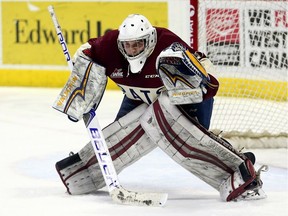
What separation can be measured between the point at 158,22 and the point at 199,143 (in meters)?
3.39

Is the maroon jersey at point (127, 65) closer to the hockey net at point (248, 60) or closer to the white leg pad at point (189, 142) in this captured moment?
the white leg pad at point (189, 142)

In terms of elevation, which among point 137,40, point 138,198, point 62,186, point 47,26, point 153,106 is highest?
point 137,40

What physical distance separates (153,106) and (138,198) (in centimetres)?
35

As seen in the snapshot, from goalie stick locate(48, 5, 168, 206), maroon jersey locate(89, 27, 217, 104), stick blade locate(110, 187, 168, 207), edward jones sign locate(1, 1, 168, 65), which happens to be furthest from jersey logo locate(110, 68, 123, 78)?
edward jones sign locate(1, 1, 168, 65)

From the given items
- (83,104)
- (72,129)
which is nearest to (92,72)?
(83,104)

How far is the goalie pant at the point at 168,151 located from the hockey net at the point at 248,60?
137 centimetres

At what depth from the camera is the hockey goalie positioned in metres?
3.79

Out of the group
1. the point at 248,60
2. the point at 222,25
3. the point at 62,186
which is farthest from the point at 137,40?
the point at 248,60

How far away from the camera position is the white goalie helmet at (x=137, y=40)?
3.84 meters

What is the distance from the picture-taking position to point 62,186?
14.0 ft

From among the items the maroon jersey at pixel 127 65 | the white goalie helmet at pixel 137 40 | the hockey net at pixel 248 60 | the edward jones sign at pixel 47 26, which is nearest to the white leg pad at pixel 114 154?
the maroon jersey at pixel 127 65

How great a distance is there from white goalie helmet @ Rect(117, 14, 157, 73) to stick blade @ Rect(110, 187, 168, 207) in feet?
1.52

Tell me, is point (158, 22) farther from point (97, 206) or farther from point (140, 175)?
point (97, 206)

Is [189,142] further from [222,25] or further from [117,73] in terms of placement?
[222,25]
